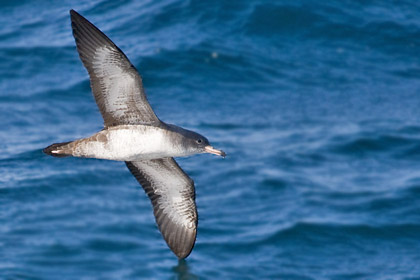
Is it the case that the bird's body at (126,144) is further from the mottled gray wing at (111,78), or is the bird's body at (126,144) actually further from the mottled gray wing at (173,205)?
the mottled gray wing at (173,205)

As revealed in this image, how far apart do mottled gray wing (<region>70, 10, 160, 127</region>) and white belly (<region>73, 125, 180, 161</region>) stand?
117 mm

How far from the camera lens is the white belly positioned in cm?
1011

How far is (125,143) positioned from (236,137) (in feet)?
34.9

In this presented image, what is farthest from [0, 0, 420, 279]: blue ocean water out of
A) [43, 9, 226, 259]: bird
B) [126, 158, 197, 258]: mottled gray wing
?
[43, 9, 226, 259]: bird

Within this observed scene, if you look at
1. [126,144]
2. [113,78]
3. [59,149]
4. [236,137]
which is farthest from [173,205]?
[236,137]

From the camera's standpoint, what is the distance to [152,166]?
450 inches

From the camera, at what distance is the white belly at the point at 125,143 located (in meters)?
10.1

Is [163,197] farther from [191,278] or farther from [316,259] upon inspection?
[316,259]

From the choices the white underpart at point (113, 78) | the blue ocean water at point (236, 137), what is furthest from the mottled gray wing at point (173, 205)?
the blue ocean water at point (236, 137)

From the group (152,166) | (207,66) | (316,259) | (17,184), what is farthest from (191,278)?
(152,166)

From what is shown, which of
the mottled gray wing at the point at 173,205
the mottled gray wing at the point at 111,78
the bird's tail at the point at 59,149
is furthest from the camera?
the mottled gray wing at the point at 173,205

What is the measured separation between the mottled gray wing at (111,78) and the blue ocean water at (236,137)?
818 centimetres

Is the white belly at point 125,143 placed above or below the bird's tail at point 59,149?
above

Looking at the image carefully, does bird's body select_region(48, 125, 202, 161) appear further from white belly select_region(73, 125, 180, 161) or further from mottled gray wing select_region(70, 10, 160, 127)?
mottled gray wing select_region(70, 10, 160, 127)
